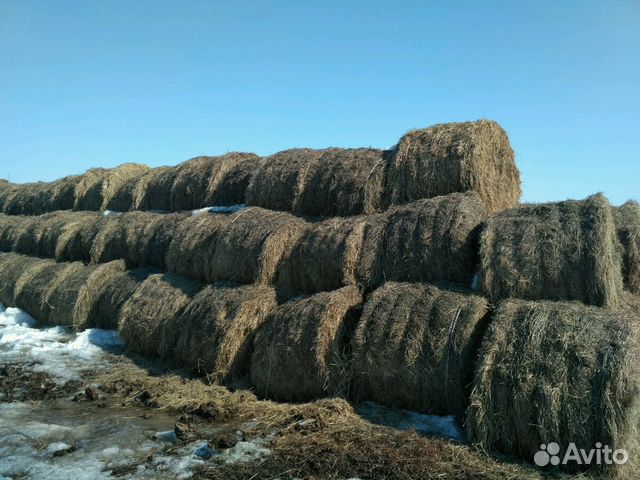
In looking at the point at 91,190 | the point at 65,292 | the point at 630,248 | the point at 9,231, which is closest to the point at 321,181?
the point at 630,248

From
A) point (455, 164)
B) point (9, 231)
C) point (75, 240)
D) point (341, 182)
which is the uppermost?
point (455, 164)

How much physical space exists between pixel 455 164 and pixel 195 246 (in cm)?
451

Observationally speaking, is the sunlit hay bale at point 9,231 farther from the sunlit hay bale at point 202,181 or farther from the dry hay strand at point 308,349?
the dry hay strand at point 308,349

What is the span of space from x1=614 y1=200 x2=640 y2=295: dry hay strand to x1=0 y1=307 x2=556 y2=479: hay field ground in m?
2.68

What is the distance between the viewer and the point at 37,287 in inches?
452

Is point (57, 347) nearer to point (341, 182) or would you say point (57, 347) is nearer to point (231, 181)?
point (231, 181)

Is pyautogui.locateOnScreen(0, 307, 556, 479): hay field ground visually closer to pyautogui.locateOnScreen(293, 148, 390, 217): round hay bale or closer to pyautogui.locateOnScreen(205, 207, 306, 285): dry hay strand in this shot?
pyautogui.locateOnScreen(205, 207, 306, 285): dry hay strand

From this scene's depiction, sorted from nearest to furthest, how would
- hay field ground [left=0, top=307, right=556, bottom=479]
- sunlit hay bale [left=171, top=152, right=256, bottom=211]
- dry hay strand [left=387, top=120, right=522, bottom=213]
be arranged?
1. hay field ground [left=0, top=307, right=556, bottom=479]
2. dry hay strand [left=387, top=120, right=522, bottom=213]
3. sunlit hay bale [left=171, top=152, right=256, bottom=211]

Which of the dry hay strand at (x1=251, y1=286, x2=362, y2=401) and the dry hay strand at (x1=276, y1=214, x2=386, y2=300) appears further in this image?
the dry hay strand at (x1=276, y1=214, x2=386, y2=300)

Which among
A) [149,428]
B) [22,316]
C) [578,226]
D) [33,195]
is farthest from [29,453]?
[33,195]

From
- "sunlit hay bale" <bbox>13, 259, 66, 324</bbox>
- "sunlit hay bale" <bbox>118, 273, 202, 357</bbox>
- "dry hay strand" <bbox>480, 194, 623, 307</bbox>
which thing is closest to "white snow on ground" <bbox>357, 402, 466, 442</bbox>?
"dry hay strand" <bbox>480, 194, 623, 307</bbox>

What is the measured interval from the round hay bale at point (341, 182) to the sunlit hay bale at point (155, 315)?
2385 mm

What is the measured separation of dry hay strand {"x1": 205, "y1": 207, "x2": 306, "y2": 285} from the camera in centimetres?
789

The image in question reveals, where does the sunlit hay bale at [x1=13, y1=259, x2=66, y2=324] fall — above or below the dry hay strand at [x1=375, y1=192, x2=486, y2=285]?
below
